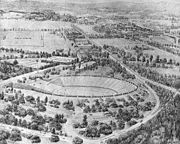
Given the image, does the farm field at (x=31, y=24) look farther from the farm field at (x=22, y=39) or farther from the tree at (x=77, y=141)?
the tree at (x=77, y=141)

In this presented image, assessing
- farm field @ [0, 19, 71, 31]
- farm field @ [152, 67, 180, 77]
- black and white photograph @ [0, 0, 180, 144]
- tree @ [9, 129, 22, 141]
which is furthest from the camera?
farm field @ [0, 19, 71, 31]

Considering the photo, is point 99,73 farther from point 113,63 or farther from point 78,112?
point 78,112

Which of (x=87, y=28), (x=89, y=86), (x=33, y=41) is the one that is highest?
(x=87, y=28)

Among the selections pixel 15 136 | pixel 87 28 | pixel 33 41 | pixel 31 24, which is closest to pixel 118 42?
pixel 87 28

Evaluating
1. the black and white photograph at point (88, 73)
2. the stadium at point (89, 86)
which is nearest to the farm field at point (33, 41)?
the black and white photograph at point (88, 73)

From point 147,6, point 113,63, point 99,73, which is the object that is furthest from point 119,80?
point 147,6

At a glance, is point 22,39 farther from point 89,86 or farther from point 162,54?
point 89,86

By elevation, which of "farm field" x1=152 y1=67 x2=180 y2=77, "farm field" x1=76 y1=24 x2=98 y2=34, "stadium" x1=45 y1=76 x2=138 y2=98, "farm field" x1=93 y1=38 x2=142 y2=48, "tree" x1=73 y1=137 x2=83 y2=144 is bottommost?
"tree" x1=73 y1=137 x2=83 y2=144

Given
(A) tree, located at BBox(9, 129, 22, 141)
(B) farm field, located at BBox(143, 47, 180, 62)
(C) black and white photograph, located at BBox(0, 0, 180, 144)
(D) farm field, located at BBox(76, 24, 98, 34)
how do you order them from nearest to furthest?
(A) tree, located at BBox(9, 129, 22, 141) < (C) black and white photograph, located at BBox(0, 0, 180, 144) < (B) farm field, located at BBox(143, 47, 180, 62) < (D) farm field, located at BBox(76, 24, 98, 34)

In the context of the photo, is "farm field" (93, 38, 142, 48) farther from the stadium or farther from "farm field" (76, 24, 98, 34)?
the stadium

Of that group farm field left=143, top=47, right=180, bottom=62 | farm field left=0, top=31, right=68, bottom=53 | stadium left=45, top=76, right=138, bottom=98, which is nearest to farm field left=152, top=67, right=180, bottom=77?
farm field left=143, top=47, right=180, bottom=62

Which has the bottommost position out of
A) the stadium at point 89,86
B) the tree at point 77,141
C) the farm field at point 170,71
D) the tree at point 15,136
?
the tree at point 77,141
